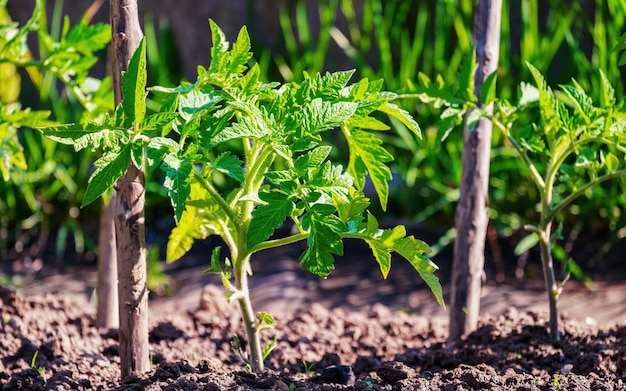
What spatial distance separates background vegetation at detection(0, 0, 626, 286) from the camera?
3605 mm

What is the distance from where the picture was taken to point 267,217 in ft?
5.06

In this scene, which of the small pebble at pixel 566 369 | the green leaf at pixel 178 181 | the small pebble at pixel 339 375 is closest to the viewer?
the green leaf at pixel 178 181

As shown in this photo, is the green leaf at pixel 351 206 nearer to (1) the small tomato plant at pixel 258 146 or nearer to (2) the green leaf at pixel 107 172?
(1) the small tomato plant at pixel 258 146

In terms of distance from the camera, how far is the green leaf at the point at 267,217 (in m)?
1.54

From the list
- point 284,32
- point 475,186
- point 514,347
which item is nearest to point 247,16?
point 284,32

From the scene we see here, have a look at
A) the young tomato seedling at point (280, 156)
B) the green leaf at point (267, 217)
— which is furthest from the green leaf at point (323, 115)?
the green leaf at point (267, 217)

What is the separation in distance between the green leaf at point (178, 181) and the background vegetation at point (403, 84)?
2.00 metres

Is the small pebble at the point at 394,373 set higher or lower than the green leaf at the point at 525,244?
lower

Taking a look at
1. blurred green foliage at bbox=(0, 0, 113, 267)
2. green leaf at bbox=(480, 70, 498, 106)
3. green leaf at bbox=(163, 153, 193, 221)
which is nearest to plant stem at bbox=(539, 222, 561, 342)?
green leaf at bbox=(480, 70, 498, 106)

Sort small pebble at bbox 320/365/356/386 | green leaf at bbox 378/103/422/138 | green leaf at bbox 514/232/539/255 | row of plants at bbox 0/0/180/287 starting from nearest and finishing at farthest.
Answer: green leaf at bbox 378/103/422/138
small pebble at bbox 320/365/356/386
green leaf at bbox 514/232/539/255
row of plants at bbox 0/0/180/287

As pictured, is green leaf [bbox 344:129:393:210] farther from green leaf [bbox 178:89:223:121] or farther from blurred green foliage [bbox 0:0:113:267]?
blurred green foliage [bbox 0:0:113:267]

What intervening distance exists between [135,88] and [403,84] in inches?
85.4

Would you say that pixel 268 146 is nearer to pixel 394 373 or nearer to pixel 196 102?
pixel 196 102

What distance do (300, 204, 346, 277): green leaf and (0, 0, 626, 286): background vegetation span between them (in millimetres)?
1889
